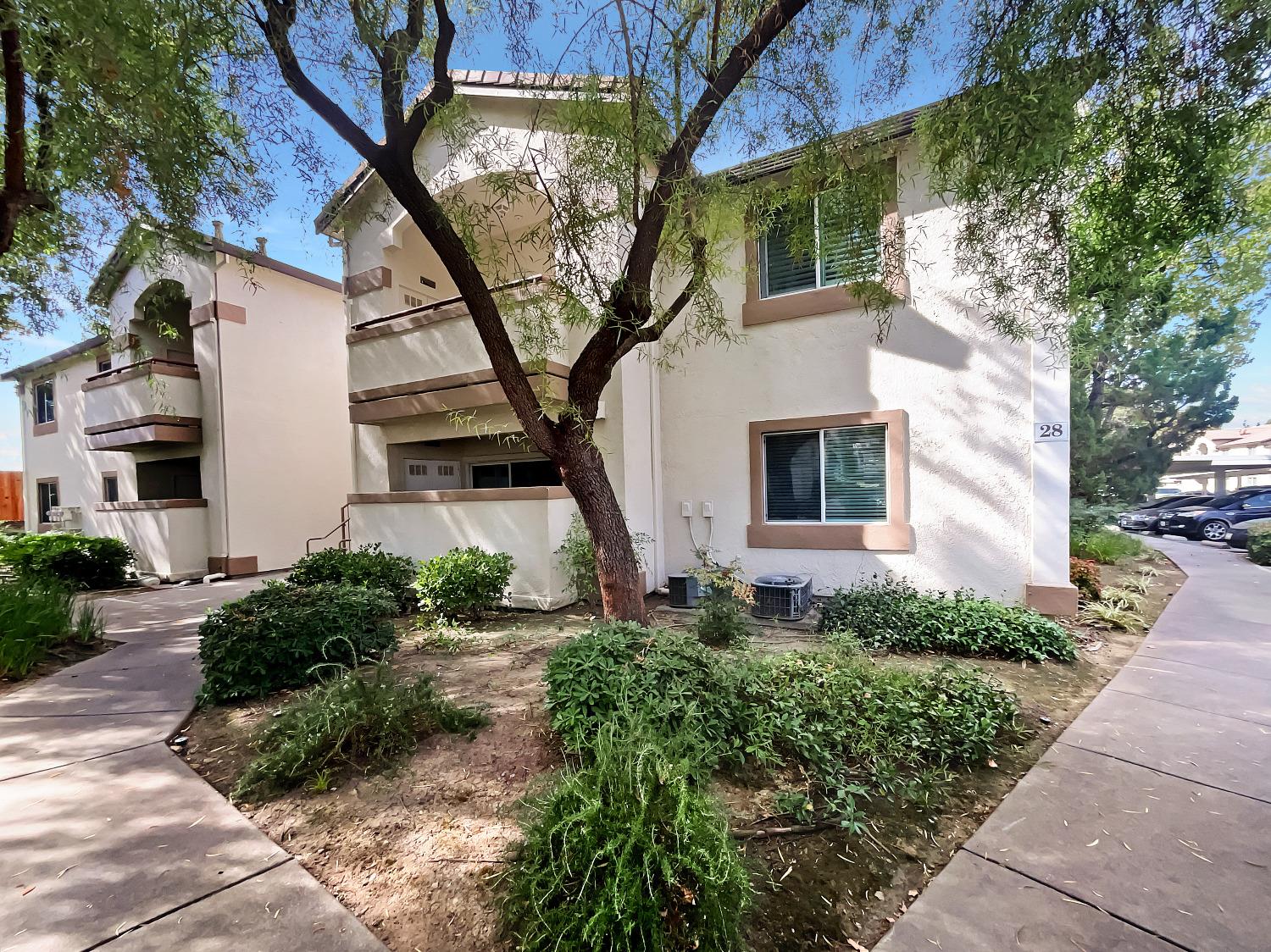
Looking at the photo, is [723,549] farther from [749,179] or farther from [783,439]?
[749,179]

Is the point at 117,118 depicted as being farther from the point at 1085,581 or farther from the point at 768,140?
the point at 1085,581

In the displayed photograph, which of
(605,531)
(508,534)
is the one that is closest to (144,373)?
(508,534)

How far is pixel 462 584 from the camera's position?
6648mm

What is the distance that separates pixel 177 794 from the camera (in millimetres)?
3004

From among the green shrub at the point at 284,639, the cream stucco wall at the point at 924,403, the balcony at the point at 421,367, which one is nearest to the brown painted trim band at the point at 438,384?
the balcony at the point at 421,367

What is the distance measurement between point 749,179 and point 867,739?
562 centimetres

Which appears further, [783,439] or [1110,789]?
[783,439]

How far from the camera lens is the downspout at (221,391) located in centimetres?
1089

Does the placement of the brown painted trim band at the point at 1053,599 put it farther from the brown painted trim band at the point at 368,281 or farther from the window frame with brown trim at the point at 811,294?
the brown painted trim band at the point at 368,281

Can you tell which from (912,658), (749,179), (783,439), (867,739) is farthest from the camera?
(783,439)

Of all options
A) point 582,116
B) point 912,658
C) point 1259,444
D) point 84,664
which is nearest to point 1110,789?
point 912,658

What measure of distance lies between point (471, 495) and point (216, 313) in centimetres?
773

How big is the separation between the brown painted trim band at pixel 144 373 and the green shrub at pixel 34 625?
557 cm

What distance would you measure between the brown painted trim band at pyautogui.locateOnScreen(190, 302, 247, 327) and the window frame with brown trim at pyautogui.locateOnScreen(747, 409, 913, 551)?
425 inches
